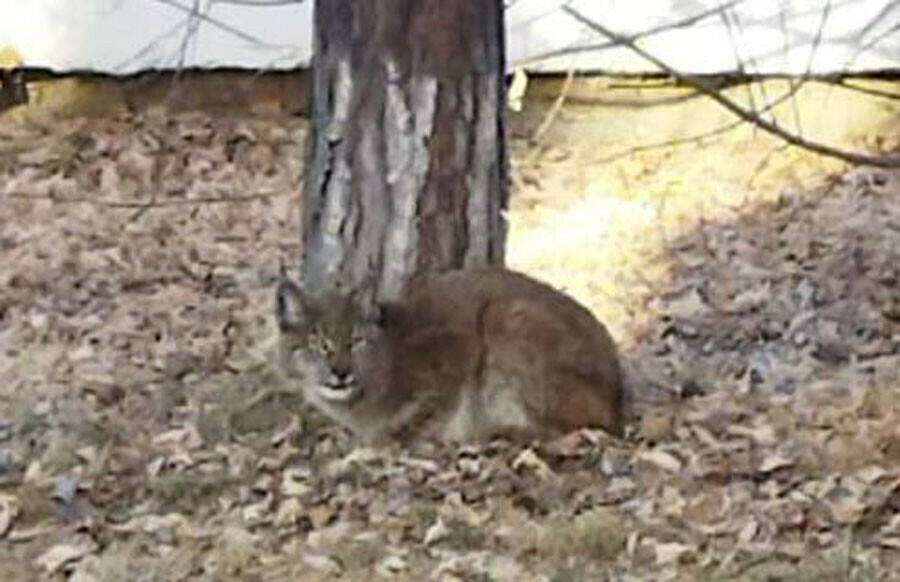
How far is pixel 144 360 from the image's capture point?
782 centimetres

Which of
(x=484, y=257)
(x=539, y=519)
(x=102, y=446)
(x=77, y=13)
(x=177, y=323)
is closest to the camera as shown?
(x=539, y=519)

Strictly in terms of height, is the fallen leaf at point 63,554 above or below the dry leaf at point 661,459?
below

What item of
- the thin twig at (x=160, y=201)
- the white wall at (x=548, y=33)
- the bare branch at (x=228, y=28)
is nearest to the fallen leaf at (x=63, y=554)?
the thin twig at (x=160, y=201)

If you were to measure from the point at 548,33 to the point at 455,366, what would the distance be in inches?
143

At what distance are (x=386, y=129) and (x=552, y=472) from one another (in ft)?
4.43

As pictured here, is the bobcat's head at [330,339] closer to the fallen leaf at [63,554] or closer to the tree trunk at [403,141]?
the tree trunk at [403,141]

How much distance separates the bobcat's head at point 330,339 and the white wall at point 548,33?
3407 millimetres

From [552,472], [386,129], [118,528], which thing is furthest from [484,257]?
[118,528]

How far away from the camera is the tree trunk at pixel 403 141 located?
23.2 ft

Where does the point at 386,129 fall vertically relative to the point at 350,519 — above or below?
above

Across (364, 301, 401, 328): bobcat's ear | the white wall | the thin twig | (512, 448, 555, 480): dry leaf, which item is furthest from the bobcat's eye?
the white wall

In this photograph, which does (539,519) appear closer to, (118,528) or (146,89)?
(118,528)

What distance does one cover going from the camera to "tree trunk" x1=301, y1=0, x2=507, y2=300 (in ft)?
23.2

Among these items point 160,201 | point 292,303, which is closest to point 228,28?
point 160,201
